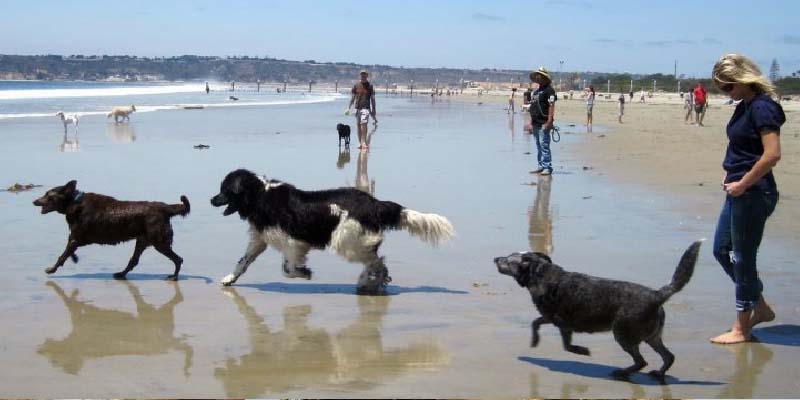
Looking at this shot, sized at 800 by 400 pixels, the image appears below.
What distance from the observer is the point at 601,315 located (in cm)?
545

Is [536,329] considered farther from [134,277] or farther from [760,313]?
[134,277]

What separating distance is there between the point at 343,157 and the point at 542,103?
499 cm

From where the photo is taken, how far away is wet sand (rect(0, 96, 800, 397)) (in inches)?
208

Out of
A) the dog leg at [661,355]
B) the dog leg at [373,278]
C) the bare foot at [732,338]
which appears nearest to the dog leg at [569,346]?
the dog leg at [661,355]

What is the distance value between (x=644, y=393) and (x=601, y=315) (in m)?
0.51

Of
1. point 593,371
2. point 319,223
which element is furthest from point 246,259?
point 593,371

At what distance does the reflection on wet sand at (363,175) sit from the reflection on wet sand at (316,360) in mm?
6689

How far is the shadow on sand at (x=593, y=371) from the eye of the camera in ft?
17.4

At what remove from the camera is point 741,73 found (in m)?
5.91

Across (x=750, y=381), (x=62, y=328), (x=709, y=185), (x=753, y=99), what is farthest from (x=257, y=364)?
(x=709, y=185)

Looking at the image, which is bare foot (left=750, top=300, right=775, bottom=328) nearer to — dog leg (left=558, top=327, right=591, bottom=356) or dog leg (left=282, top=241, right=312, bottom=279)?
dog leg (left=558, top=327, right=591, bottom=356)

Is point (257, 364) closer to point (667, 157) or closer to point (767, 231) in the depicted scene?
point (767, 231)

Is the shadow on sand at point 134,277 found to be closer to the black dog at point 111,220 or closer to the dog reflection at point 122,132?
the black dog at point 111,220

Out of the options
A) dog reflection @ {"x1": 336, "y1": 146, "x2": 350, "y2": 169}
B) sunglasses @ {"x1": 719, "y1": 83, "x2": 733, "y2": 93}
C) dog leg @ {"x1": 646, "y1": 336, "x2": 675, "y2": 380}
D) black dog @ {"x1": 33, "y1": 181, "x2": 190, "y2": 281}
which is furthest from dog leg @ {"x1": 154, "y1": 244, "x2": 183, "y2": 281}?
dog reflection @ {"x1": 336, "y1": 146, "x2": 350, "y2": 169}
